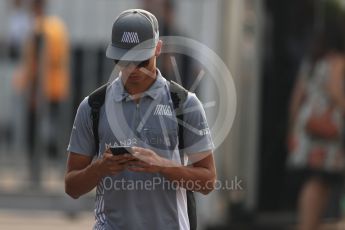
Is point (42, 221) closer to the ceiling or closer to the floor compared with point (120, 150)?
closer to the floor

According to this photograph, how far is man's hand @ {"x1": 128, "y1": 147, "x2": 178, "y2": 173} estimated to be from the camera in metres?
4.82

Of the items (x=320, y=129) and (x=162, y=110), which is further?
(x=320, y=129)

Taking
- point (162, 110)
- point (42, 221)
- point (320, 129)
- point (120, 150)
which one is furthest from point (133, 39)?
point (42, 221)

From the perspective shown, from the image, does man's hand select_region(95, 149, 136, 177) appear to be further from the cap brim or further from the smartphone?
the cap brim

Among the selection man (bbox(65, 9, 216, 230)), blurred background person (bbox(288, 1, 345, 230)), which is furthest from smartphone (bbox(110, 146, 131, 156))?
blurred background person (bbox(288, 1, 345, 230))

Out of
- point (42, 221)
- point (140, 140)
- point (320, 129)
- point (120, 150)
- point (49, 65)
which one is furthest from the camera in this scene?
point (42, 221)

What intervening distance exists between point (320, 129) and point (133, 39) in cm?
453

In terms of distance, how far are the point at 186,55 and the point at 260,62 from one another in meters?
0.66

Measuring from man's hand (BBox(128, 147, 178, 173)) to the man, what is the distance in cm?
3

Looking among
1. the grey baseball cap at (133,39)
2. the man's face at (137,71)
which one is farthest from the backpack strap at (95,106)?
the grey baseball cap at (133,39)

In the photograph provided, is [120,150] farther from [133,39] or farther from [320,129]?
[320,129]

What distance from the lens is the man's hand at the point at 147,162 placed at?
4.82 metres

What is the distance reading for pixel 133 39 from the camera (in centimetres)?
492

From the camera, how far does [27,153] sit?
10594 millimetres
